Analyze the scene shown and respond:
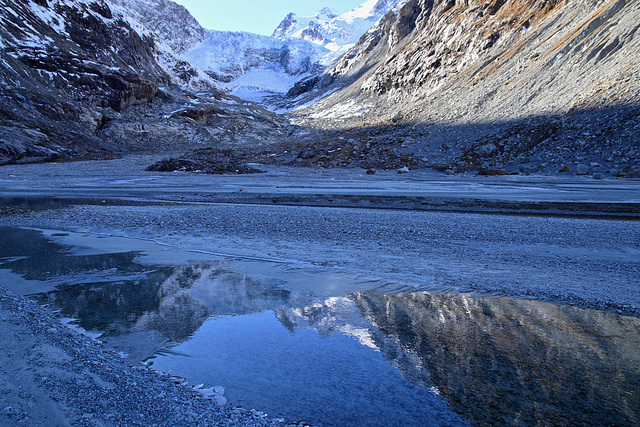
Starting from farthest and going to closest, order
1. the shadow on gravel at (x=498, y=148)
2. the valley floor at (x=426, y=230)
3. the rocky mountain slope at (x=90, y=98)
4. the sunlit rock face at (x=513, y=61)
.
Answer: the rocky mountain slope at (x=90, y=98) → the sunlit rock face at (x=513, y=61) → the shadow on gravel at (x=498, y=148) → the valley floor at (x=426, y=230)

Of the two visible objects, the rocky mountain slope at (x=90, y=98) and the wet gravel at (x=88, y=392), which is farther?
the rocky mountain slope at (x=90, y=98)

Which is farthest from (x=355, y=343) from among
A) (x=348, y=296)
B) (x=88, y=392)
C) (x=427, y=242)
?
(x=427, y=242)

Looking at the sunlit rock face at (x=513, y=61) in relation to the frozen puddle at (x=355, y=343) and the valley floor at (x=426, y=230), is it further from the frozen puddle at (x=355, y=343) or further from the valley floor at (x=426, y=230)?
the frozen puddle at (x=355, y=343)

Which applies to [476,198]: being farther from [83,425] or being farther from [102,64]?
[102,64]

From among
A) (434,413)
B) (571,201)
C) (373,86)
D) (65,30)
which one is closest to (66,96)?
(65,30)

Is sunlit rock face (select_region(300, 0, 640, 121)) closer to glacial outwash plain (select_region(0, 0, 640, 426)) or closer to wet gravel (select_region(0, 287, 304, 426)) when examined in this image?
glacial outwash plain (select_region(0, 0, 640, 426))

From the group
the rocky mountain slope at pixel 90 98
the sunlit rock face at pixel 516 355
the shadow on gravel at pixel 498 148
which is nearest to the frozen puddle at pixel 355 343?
the sunlit rock face at pixel 516 355

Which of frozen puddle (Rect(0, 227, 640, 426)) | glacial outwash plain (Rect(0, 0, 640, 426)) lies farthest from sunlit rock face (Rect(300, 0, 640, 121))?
A: frozen puddle (Rect(0, 227, 640, 426))
